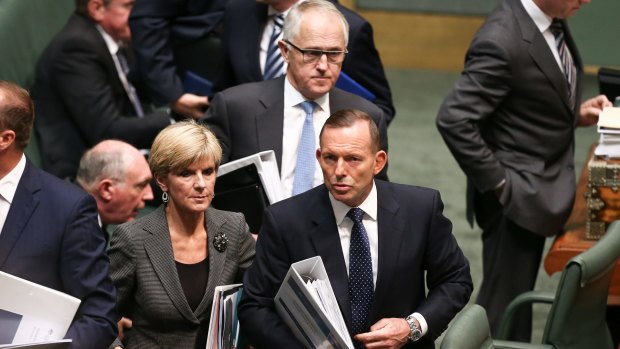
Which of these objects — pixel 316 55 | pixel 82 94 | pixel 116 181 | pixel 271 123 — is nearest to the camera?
pixel 316 55

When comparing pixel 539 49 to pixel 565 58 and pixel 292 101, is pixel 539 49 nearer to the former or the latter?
pixel 565 58

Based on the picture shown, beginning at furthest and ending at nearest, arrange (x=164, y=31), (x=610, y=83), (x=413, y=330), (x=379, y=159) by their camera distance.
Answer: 1. (x=164, y=31)
2. (x=610, y=83)
3. (x=379, y=159)
4. (x=413, y=330)

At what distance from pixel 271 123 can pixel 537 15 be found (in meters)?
1.36

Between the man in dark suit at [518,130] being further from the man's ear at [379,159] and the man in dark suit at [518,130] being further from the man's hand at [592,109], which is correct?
the man's ear at [379,159]

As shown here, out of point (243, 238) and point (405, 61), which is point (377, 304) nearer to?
point (243, 238)

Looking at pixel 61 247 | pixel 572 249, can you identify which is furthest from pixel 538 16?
pixel 61 247

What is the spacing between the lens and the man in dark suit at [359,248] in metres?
3.76

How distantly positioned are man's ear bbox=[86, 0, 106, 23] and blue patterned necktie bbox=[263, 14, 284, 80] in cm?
103

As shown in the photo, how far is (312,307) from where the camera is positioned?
351 centimetres

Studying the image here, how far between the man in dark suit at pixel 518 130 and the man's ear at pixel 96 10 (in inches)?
67.2

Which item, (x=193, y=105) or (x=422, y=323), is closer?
(x=422, y=323)

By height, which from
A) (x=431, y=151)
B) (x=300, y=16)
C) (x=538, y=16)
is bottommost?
(x=431, y=151)

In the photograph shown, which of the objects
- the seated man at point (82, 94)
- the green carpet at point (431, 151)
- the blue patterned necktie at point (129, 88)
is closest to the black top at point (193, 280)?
the seated man at point (82, 94)

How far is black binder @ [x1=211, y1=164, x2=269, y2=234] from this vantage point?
4457 millimetres
